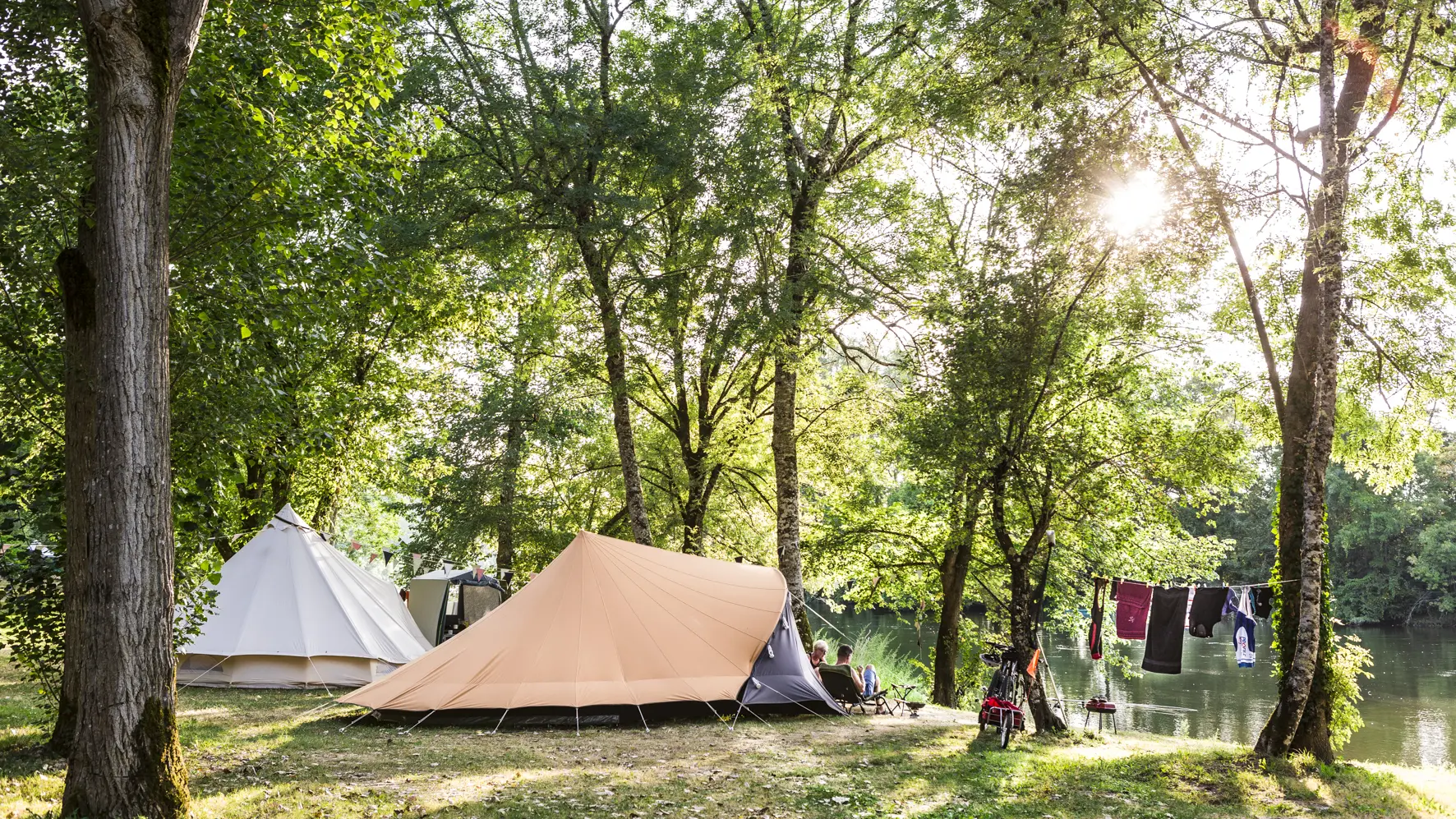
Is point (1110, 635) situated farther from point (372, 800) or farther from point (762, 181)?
point (372, 800)

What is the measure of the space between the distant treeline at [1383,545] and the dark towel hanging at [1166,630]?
116ft

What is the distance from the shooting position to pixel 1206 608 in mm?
10633

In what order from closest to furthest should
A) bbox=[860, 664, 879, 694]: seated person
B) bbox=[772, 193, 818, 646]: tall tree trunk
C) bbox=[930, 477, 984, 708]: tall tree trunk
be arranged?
bbox=[860, 664, 879, 694]: seated person < bbox=[772, 193, 818, 646]: tall tree trunk < bbox=[930, 477, 984, 708]: tall tree trunk

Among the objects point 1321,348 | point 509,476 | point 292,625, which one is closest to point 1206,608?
point 1321,348

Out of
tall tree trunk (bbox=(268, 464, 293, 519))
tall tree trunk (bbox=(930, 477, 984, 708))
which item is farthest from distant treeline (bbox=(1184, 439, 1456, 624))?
tall tree trunk (bbox=(268, 464, 293, 519))

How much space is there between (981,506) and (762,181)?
4983 millimetres

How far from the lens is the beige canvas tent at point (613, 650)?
31.8 ft

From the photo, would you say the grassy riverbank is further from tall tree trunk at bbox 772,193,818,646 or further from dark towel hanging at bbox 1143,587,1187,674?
tall tree trunk at bbox 772,193,818,646

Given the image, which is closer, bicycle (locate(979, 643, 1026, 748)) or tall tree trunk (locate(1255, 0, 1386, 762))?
tall tree trunk (locate(1255, 0, 1386, 762))

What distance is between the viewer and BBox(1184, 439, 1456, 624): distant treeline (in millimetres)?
42406

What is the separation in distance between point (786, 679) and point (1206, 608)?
181 inches

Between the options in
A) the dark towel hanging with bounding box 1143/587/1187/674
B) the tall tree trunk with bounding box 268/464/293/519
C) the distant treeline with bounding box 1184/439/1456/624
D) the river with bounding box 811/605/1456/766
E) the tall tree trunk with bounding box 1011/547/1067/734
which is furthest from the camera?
the distant treeline with bounding box 1184/439/1456/624

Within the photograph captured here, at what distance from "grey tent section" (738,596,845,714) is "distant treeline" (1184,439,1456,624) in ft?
122

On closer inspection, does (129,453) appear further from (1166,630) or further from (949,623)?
(949,623)
